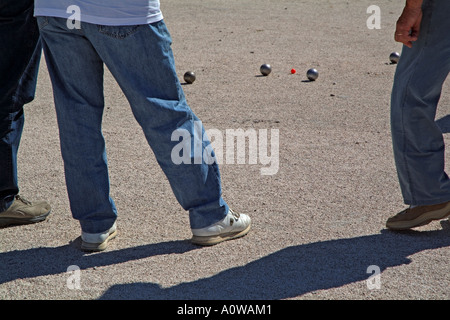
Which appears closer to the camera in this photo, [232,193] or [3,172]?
[3,172]

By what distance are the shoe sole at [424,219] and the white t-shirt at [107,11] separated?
1.90m

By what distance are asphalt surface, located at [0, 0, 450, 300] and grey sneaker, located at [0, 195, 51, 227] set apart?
0.05 meters

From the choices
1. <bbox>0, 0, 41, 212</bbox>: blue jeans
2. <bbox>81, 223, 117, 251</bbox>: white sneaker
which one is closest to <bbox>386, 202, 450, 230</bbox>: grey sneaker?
<bbox>81, 223, 117, 251</bbox>: white sneaker

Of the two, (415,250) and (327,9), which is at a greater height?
(327,9)

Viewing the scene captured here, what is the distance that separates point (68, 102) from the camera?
11.5 feet

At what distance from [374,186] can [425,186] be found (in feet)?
2.74

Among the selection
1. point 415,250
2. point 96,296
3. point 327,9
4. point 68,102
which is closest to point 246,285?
point 96,296

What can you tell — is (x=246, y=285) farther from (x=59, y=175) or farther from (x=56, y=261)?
(x=59, y=175)

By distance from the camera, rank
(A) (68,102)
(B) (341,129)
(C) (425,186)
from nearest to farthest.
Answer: (A) (68,102), (C) (425,186), (B) (341,129)

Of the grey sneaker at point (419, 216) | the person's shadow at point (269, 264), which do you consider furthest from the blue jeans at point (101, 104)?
the grey sneaker at point (419, 216)

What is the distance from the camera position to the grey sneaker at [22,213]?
409cm

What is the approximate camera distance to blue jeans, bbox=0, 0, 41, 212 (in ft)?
12.8

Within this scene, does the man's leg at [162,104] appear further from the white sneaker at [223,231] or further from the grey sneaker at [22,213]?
the grey sneaker at [22,213]

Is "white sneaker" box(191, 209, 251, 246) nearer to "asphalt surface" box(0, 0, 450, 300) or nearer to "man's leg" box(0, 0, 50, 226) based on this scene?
"asphalt surface" box(0, 0, 450, 300)
